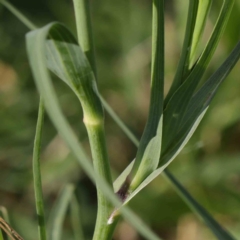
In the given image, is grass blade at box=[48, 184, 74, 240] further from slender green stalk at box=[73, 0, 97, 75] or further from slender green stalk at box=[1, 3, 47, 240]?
slender green stalk at box=[73, 0, 97, 75]

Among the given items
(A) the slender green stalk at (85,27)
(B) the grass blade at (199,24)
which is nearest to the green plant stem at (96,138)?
(A) the slender green stalk at (85,27)

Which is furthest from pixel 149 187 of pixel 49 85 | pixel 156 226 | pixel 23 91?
pixel 49 85

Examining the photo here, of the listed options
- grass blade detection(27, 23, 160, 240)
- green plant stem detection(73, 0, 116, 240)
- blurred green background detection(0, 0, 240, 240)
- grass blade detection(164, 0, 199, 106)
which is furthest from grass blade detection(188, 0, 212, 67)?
blurred green background detection(0, 0, 240, 240)

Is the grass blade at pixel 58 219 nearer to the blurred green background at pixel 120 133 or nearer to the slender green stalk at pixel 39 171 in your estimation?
the slender green stalk at pixel 39 171

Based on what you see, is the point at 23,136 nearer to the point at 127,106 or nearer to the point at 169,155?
the point at 127,106

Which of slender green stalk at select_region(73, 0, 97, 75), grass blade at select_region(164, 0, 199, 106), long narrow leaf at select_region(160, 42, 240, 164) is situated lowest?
long narrow leaf at select_region(160, 42, 240, 164)

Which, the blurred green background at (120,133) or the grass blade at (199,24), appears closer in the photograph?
the grass blade at (199,24)
